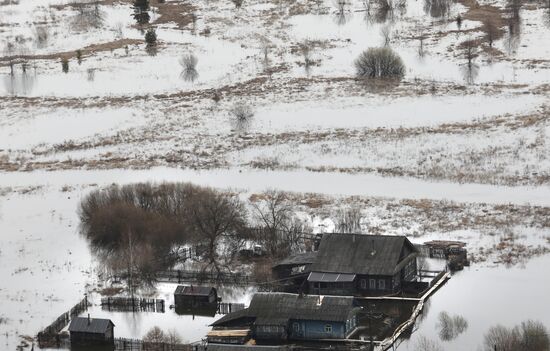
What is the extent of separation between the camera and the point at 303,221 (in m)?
52.5

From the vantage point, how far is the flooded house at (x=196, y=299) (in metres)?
42.5

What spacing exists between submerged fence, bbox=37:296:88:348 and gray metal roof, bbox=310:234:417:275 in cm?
1009

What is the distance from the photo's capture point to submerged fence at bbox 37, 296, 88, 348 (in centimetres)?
3938

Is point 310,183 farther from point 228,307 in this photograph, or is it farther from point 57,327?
point 57,327

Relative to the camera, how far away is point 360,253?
44469 mm

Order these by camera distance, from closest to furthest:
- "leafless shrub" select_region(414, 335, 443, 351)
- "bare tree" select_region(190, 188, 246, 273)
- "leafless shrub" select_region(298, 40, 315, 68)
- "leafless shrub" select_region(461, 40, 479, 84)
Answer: "leafless shrub" select_region(414, 335, 443, 351)
"bare tree" select_region(190, 188, 246, 273)
"leafless shrub" select_region(461, 40, 479, 84)
"leafless shrub" select_region(298, 40, 315, 68)

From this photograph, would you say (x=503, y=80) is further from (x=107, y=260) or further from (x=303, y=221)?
(x=107, y=260)

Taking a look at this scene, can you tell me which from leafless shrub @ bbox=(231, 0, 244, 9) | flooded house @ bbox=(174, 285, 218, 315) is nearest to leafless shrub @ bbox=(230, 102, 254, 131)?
leafless shrub @ bbox=(231, 0, 244, 9)

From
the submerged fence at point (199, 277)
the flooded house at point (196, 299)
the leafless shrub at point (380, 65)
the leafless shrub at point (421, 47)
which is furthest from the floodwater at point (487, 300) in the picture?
the leafless shrub at point (421, 47)

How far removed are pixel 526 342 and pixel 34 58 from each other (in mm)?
67183

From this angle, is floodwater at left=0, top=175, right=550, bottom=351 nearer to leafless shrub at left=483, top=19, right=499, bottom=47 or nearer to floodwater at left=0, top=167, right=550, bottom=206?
floodwater at left=0, top=167, right=550, bottom=206

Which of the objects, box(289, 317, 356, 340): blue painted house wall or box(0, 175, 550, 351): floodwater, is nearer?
box(289, 317, 356, 340): blue painted house wall

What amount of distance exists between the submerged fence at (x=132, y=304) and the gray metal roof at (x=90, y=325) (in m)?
3.23

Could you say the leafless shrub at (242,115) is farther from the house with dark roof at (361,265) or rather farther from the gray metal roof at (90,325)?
the gray metal roof at (90,325)
